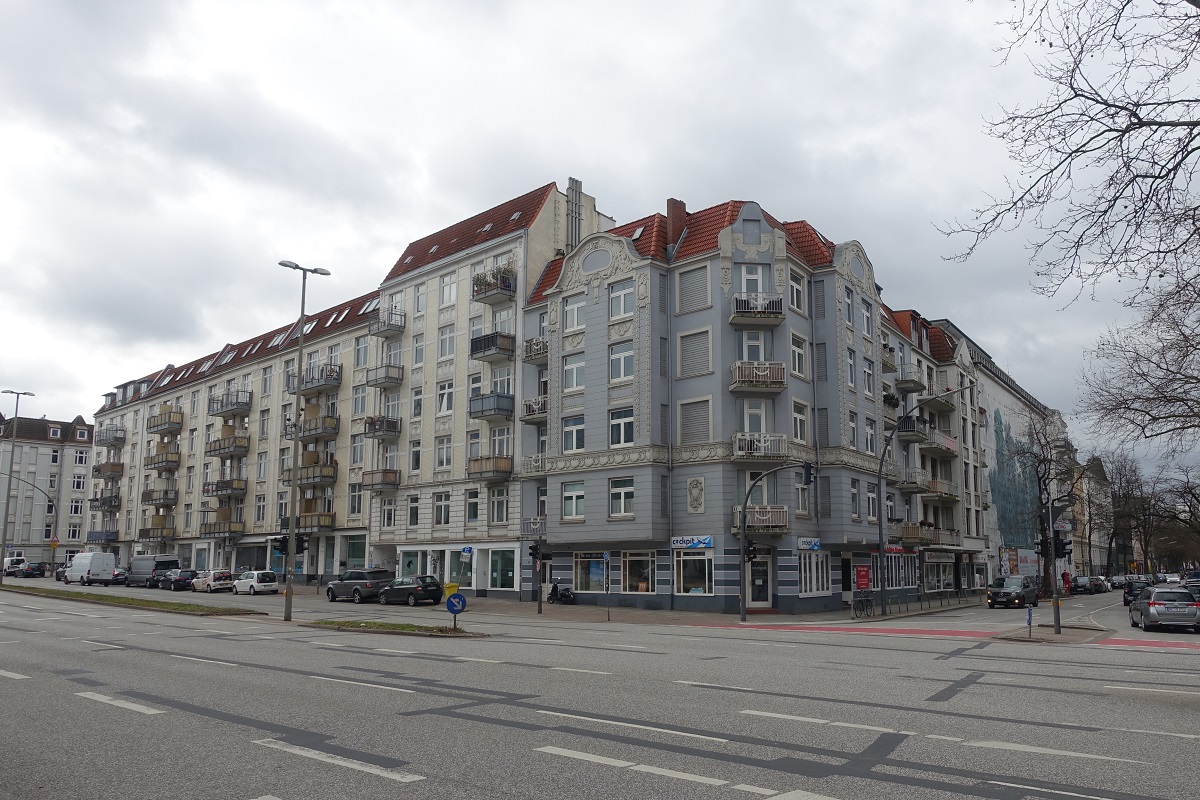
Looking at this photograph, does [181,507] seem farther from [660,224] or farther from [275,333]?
[660,224]

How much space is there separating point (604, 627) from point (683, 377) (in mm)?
14329

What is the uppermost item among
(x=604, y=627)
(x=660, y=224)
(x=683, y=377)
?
(x=660, y=224)

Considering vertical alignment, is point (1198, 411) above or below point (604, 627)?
above

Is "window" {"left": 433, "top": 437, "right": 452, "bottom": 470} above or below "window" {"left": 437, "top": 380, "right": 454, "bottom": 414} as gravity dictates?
below

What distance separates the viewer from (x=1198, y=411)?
73.3 feet

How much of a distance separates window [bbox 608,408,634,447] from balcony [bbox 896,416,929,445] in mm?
18985

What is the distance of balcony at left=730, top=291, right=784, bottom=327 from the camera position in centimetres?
3794

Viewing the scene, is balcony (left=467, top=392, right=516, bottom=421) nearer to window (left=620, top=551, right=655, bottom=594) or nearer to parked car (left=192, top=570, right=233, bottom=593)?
window (left=620, top=551, right=655, bottom=594)

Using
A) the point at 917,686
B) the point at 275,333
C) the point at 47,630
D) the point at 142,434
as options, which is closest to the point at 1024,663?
the point at 917,686

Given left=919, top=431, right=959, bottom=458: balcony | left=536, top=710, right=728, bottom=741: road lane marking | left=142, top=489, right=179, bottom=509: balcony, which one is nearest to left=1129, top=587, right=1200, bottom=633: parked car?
left=919, top=431, right=959, bottom=458: balcony

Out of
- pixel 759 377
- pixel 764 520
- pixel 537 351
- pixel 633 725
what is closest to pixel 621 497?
pixel 764 520

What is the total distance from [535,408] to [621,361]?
235 inches

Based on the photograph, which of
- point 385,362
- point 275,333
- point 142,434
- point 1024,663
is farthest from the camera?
point 142,434

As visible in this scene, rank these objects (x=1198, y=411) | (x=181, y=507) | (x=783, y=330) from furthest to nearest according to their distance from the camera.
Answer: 1. (x=181, y=507)
2. (x=783, y=330)
3. (x=1198, y=411)
